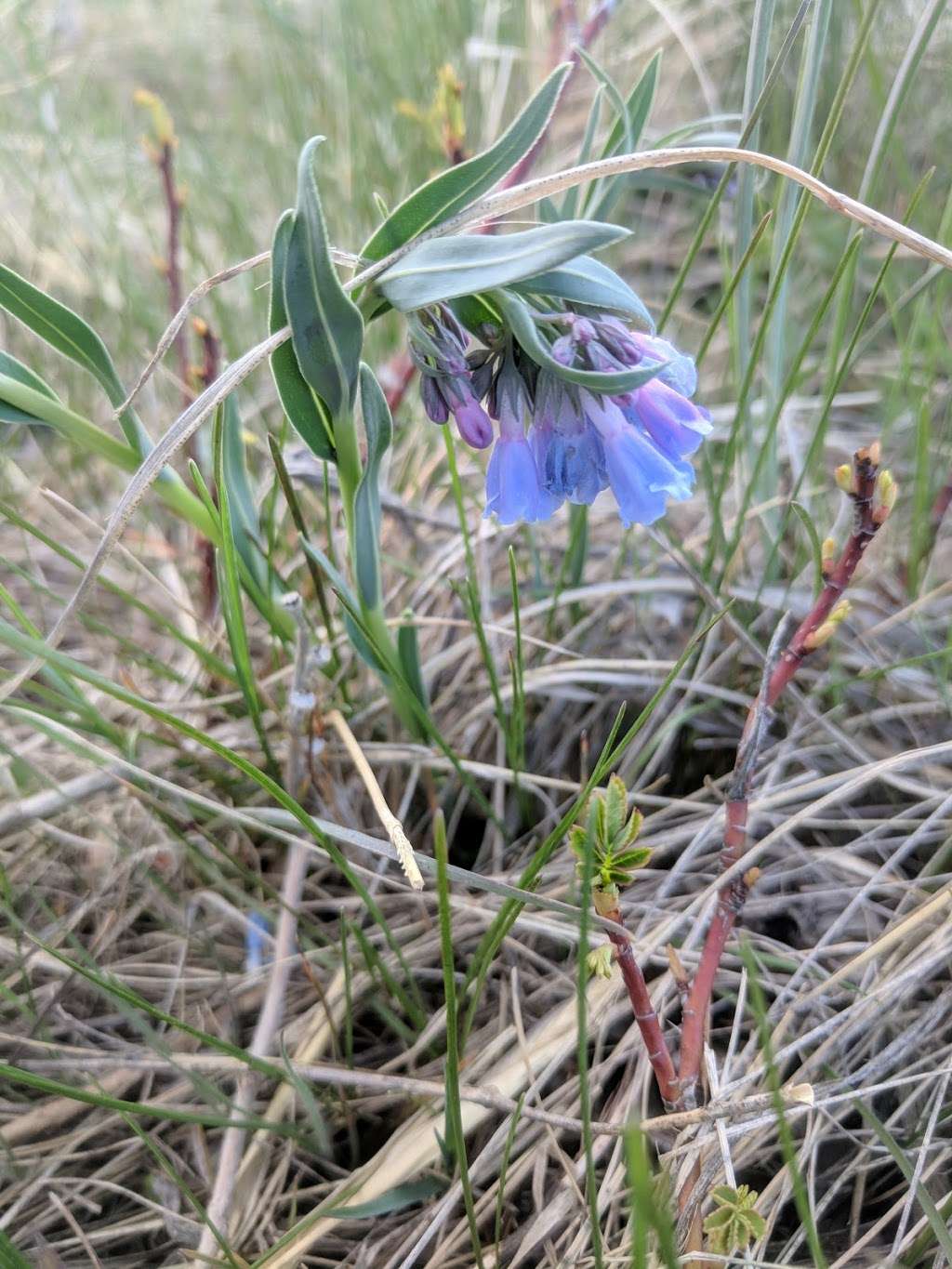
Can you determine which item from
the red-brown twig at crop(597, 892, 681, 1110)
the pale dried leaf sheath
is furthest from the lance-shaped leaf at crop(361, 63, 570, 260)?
the red-brown twig at crop(597, 892, 681, 1110)

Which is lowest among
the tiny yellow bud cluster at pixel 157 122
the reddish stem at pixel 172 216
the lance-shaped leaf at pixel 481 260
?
the lance-shaped leaf at pixel 481 260

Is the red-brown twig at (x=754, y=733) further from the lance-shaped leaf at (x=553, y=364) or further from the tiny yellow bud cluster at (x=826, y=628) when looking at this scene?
the lance-shaped leaf at (x=553, y=364)

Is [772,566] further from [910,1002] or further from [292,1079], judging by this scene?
[292,1079]

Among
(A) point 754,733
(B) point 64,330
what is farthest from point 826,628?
(B) point 64,330

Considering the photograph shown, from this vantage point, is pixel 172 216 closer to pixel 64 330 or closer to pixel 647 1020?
pixel 64 330

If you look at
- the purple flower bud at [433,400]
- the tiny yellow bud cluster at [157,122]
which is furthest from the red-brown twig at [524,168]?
the purple flower bud at [433,400]
